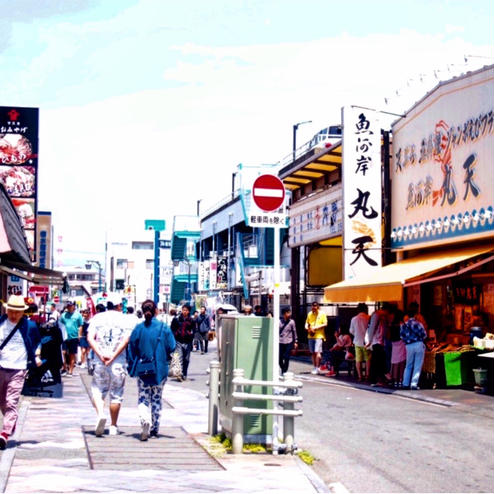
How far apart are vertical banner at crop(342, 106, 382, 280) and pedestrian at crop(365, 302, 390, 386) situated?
→ 13.6ft

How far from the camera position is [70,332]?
2419 centimetres

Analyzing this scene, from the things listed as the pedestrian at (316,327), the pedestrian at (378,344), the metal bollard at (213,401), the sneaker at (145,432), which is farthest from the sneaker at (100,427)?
the pedestrian at (316,327)

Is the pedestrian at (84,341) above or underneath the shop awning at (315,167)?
underneath

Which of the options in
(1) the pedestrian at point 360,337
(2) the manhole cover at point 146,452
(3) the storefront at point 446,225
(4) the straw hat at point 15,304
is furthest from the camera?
(1) the pedestrian at point 360,337

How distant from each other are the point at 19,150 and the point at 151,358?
23347mm

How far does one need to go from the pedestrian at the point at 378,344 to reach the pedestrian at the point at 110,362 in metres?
10.2

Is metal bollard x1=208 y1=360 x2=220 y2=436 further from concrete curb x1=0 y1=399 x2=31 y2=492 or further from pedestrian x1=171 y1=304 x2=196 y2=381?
pedestrian x1=171 y1=304 x2=196 y2=381

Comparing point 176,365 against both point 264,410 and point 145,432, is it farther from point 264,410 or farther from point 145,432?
point 264,410

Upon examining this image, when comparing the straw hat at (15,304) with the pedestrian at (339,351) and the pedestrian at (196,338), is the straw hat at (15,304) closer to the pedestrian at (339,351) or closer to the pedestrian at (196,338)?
the pedestrian at (339,351)

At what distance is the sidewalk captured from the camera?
8.67 meters

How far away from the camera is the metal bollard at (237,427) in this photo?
10789 millimetres

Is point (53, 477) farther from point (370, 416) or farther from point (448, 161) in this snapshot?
point (448, 161)

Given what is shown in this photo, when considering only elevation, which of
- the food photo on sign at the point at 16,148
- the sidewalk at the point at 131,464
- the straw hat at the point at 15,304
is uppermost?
the food photo on sign at the point at 16,148

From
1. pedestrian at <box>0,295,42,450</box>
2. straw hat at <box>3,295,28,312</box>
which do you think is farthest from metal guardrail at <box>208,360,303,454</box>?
straw hat at <box>3,295,28,312</box>
